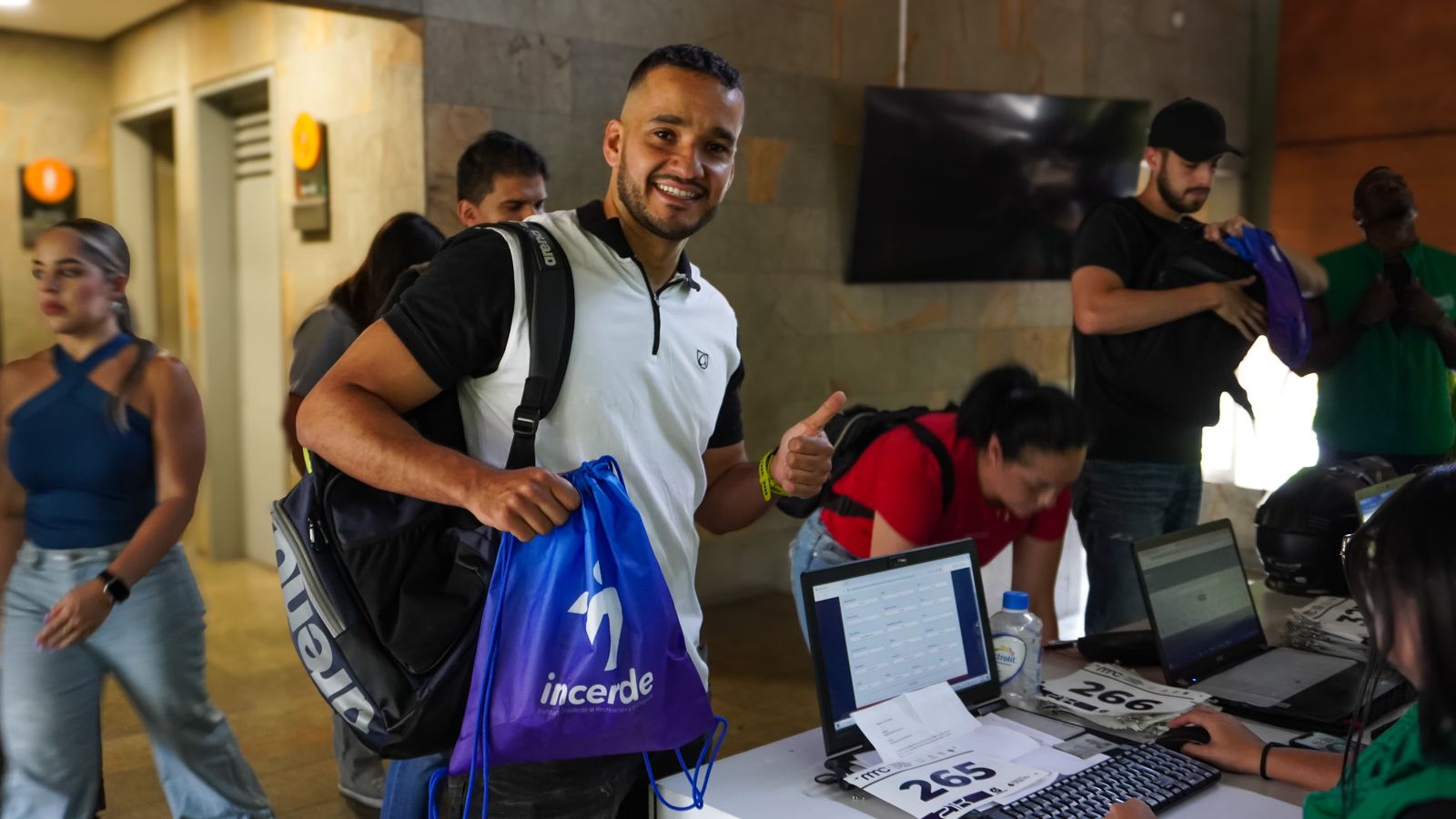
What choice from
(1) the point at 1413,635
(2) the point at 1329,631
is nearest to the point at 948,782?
(1) the point at 1413,635

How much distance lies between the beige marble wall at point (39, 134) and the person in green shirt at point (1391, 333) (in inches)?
237

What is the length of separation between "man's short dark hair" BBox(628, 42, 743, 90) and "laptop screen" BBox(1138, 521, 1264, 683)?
→ 1120 mm

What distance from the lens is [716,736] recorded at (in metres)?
1.65

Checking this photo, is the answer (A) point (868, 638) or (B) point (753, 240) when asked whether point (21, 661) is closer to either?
(A) point (868, 638)

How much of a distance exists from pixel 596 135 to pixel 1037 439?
2731mm

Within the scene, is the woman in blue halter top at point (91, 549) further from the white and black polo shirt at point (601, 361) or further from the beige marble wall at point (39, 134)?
the beige marble wall at point (39, 134)

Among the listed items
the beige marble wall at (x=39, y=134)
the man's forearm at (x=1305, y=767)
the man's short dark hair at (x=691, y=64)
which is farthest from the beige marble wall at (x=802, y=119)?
the beige marble wall at (x=39, y=134)

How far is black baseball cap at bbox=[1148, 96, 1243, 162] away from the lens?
290 cm

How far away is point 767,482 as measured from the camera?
5.85ft

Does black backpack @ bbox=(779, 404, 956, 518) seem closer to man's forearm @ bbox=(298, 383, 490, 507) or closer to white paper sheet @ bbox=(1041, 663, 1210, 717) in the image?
white paper sheet @ bbox=(1041, 663, 1210, 717)

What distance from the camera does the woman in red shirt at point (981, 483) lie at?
230cm

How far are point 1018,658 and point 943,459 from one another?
19.9 inches

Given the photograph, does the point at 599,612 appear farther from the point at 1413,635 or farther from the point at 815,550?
the point at 815,550

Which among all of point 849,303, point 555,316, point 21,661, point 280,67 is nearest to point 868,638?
point 555,316
